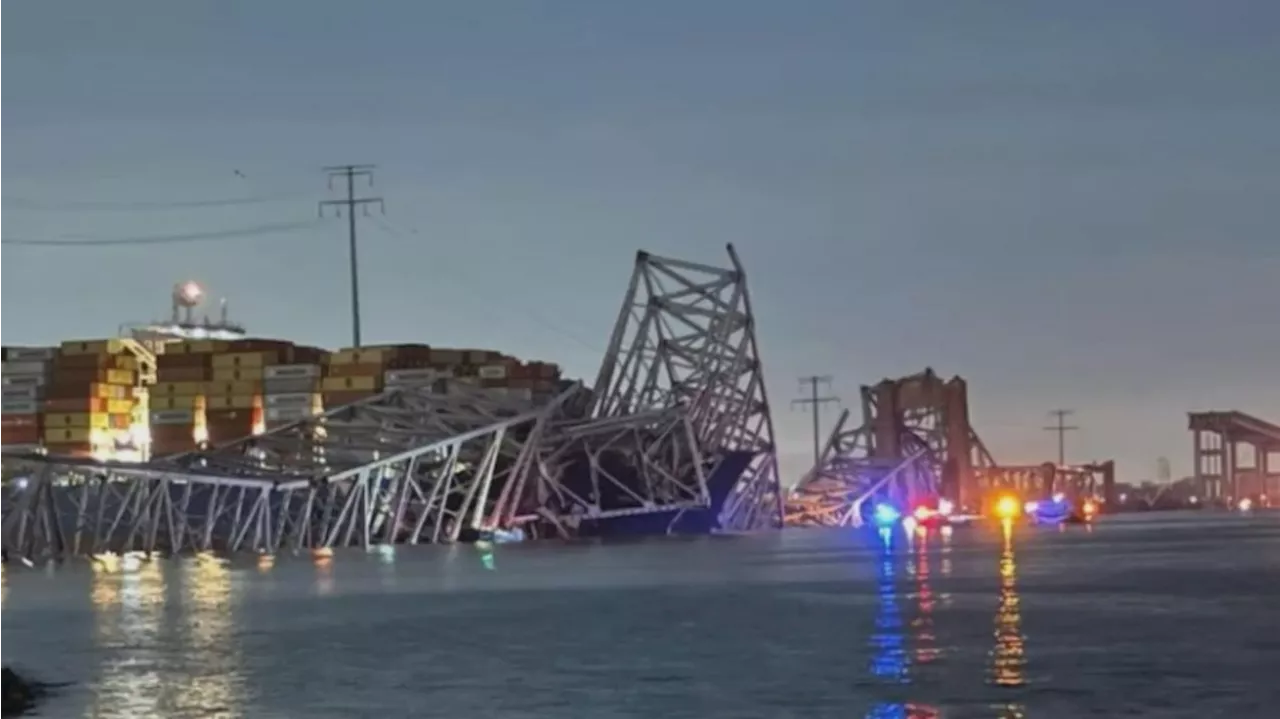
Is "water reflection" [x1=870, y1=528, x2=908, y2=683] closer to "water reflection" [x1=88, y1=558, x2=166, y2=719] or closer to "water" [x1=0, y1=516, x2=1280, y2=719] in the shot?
"water" [x1=0, y1=516, x2=1280, y2=719]

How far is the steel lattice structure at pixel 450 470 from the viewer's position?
12738 centimetres

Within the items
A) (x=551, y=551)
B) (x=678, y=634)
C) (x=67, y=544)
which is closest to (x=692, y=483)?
(x=551, y=551)

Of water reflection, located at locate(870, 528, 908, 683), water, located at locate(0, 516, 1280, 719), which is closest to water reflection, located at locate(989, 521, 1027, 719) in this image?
water, located at locate(0, 516, 1280, 719)

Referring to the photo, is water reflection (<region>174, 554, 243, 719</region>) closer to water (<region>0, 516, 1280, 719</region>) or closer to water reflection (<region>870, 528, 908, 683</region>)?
water (<region>0, 516, 1280, 719</region>)

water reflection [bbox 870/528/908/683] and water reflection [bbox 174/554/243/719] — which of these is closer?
Result: water reflection [bbox 174/554/243/719]

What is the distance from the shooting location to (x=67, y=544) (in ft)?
436

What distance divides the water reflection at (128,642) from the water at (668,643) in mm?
135

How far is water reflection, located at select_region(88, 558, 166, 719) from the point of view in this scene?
3388 centimetres

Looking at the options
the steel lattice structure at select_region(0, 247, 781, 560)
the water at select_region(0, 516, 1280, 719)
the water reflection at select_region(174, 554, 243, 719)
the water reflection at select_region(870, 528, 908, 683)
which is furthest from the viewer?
the steel lattice structure at select_region(0, 247, 781, 560)

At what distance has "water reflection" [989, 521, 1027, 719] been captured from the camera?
33.8 metres

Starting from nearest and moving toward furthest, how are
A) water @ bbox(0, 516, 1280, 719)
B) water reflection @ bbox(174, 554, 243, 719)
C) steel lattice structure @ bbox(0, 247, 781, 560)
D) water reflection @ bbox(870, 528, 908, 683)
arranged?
1. water @ bbox(0, 516, 1280, 719)
2. water reflection @ bbox(174, 554, 243, 719)
3. water reflection @ bbox(870, 528, 908, 683)
4. steel lattice structure @ bbox(0, 247, 781, 560)

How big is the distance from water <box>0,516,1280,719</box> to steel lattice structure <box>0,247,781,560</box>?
40.8 metres

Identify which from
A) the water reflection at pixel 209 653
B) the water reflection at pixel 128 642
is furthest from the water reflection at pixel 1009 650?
the water reflection at pixel 128 642

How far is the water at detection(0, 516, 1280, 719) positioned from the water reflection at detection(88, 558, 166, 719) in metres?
0.14
